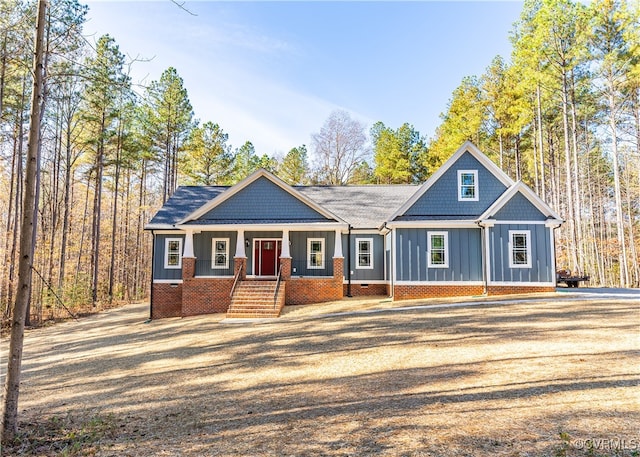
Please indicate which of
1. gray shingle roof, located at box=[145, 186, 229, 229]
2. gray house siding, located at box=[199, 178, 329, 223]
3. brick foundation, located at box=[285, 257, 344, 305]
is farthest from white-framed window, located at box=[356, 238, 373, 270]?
gray shingle roof, located at box=[145, 186, 229, 229]

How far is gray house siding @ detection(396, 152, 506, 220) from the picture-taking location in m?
16.4

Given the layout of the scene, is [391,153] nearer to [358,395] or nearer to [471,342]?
[471,342]

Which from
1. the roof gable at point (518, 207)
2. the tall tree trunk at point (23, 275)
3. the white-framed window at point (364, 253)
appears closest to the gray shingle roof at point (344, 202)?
the white-framed window at point (364, 253)

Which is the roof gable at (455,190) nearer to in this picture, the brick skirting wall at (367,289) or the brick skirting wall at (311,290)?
the brick skirting wall at (367,289)

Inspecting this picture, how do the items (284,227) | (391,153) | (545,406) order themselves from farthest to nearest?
(391,153) < (284,227) < (545,406)

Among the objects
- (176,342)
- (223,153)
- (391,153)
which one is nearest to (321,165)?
(391,153)

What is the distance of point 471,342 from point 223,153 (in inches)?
1194

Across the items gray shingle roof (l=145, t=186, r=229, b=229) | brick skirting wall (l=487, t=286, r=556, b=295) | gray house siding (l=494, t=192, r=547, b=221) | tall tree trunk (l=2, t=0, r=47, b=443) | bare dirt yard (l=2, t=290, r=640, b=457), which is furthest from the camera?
gray shingle roof (l=145, t=186, r=229, b=229)

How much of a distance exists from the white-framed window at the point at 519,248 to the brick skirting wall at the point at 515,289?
909 millimetres

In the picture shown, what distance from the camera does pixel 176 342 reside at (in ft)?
37.4

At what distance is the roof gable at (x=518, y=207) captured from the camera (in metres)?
15.3

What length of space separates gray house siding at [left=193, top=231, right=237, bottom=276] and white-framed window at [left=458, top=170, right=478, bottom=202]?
10790 mm

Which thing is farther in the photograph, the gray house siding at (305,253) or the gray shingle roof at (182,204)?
the gray shingle roof at (182,204)

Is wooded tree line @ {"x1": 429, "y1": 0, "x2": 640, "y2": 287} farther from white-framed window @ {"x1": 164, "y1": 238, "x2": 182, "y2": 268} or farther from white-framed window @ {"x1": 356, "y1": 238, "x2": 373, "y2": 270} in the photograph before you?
white-framed window @ {"x1": 164, "y1": 238, "x2": 182, "y2": 268}
